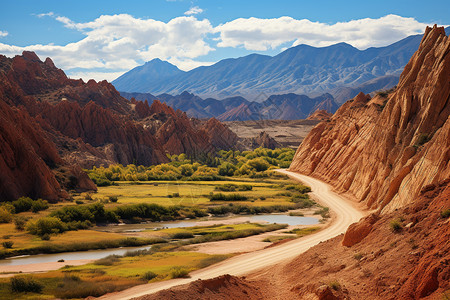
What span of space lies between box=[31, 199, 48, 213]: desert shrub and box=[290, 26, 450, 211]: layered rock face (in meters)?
37.4

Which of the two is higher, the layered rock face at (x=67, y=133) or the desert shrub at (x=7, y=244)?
the layered rock face at (x=67, y=133)

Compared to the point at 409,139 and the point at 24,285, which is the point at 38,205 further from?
the point at 409,139

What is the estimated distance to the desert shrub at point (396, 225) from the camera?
70.2 feet

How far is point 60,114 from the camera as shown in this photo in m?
116

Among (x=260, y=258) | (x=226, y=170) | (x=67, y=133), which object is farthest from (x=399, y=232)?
(x=67, y=133)

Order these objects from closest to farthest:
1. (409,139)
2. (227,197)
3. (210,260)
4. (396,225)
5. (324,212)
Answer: (396,225) → (210,260) → (409,139) → (324,212) → (227,197)

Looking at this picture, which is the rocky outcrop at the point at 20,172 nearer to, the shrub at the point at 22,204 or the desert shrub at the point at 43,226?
the shrub at the point at 22,204

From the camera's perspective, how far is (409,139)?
48.2 meters

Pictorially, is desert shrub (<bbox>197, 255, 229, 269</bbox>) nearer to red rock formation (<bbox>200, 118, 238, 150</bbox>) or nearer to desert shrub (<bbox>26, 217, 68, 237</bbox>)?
desert shrub (<bbox>26, 217, 68, 237</bbox>)

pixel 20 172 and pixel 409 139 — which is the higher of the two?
pixel 409 139

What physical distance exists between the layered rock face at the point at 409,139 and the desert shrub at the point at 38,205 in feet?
123

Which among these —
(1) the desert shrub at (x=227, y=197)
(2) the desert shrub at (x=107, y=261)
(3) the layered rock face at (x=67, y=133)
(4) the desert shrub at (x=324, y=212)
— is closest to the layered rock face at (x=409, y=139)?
(4) the desert shrub at (x=324, y=212)

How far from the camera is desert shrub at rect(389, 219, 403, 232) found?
2141cm

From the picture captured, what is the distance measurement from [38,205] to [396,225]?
4357 cm
